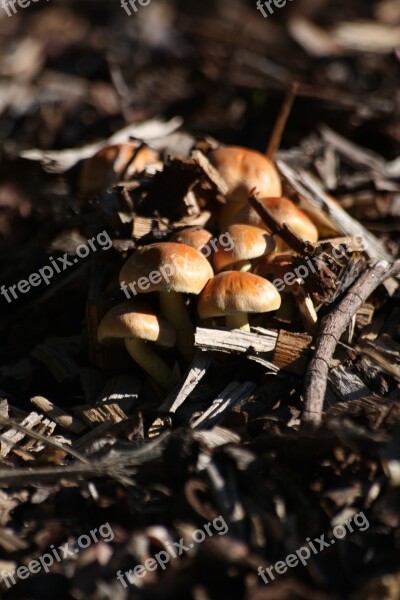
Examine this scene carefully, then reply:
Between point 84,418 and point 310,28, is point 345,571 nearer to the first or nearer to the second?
point 84,418

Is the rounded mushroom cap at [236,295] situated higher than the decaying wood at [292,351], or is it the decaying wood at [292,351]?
the rounded mushroom cap at [236,295]

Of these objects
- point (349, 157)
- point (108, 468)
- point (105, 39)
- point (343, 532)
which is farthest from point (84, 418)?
point (105, 39)

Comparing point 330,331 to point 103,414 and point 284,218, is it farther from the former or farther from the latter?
point 103,414

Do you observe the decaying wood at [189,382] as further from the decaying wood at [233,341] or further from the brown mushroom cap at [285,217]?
the brown mushroom cap at [285,217]

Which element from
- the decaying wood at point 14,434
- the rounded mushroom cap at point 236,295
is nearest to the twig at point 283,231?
the rounded mushroom cap at point 236,295

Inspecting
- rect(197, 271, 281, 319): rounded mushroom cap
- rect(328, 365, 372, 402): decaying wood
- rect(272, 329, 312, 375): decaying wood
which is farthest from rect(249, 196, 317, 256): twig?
rect(328, 365, 372, 402): decaying wood

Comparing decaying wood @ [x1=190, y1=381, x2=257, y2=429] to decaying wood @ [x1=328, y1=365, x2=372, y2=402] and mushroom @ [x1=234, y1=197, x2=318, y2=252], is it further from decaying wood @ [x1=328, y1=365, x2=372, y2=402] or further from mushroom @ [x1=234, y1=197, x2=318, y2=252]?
mushroom @ [x1=234, y1=197, x2=318, y2=252]
